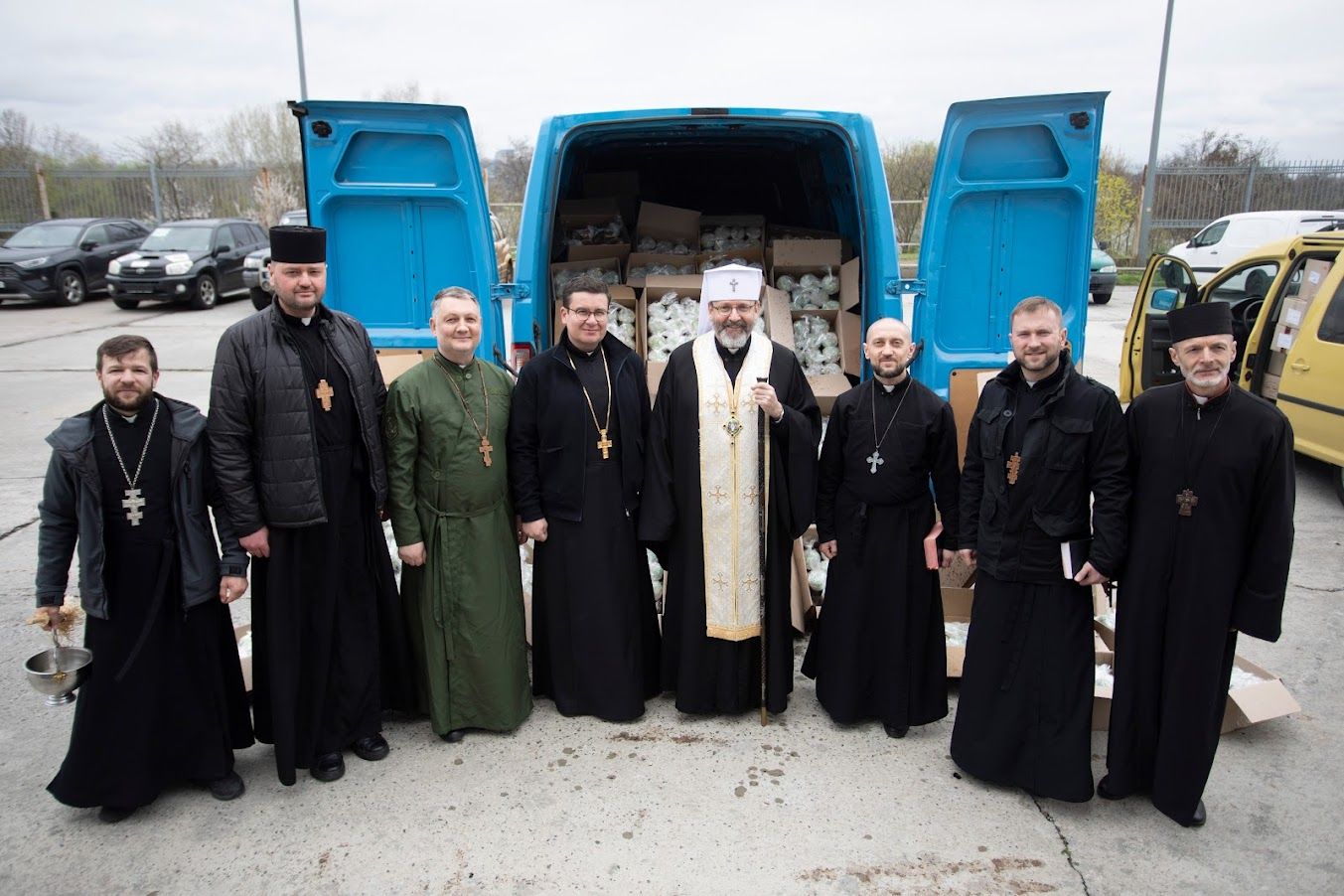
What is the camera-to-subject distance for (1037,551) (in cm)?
310

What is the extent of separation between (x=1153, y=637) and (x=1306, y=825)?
2.68ft

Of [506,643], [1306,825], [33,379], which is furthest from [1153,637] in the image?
[33,379]

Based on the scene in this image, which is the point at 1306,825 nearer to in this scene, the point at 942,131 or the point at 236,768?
the point at 942,131

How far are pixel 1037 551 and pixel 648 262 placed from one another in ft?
12.4

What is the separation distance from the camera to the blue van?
447 cm

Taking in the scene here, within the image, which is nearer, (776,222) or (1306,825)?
(1306,825)

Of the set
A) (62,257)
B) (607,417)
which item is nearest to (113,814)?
(607,417)

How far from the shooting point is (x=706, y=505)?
3.69 meters

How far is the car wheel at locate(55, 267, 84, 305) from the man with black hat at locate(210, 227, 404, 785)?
17795 mm

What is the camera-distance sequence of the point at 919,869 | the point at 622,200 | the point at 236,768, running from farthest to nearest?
the point at 622,200 → the point at 236,768 → the point at 919,869

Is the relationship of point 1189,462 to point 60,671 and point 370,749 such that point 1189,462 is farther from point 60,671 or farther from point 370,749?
point 60,671

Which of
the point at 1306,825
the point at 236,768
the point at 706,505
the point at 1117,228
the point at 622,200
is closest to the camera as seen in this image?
the point at 1306,825

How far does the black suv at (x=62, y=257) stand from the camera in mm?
17062

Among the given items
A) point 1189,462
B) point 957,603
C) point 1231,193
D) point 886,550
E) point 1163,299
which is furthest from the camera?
point 1231,193
